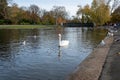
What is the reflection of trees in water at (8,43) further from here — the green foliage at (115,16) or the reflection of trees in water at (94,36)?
the green foliage at (115,16)

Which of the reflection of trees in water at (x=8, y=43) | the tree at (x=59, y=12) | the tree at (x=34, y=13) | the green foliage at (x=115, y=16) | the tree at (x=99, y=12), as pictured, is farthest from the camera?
the tree at (x=59, y=12)

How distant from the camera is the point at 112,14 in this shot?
12462cm

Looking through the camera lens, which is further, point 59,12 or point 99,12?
point 59,12

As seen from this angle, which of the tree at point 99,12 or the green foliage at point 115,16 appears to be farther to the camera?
the green foliage at point 115,16

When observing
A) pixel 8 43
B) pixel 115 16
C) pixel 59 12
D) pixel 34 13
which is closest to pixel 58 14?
pixel 59 12

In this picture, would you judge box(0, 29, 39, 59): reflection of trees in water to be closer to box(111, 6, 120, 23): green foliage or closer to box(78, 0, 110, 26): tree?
box(78, 0, 110, 26): tree

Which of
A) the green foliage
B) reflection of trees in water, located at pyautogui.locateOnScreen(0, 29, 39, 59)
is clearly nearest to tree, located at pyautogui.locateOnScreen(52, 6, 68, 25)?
the green foliage

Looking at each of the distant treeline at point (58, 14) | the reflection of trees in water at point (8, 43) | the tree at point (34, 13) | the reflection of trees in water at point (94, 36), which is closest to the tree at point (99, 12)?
the distant treeline at point (58, 14)

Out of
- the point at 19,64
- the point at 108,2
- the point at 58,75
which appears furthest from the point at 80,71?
the point at 108,2

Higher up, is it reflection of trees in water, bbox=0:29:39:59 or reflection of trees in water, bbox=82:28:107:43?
reflection of trees in water, bbox=0:29:39:59

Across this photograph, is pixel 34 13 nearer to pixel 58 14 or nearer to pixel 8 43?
pixel 58 14

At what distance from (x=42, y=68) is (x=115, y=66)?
15.4 ft

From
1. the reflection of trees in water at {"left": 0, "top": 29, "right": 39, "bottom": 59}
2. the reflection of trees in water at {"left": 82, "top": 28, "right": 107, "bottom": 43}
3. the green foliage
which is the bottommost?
the reflection of trees in water at {"left": 82, "top": 28, "right": 107, "bottom": 43}

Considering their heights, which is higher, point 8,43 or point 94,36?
point 8,43
